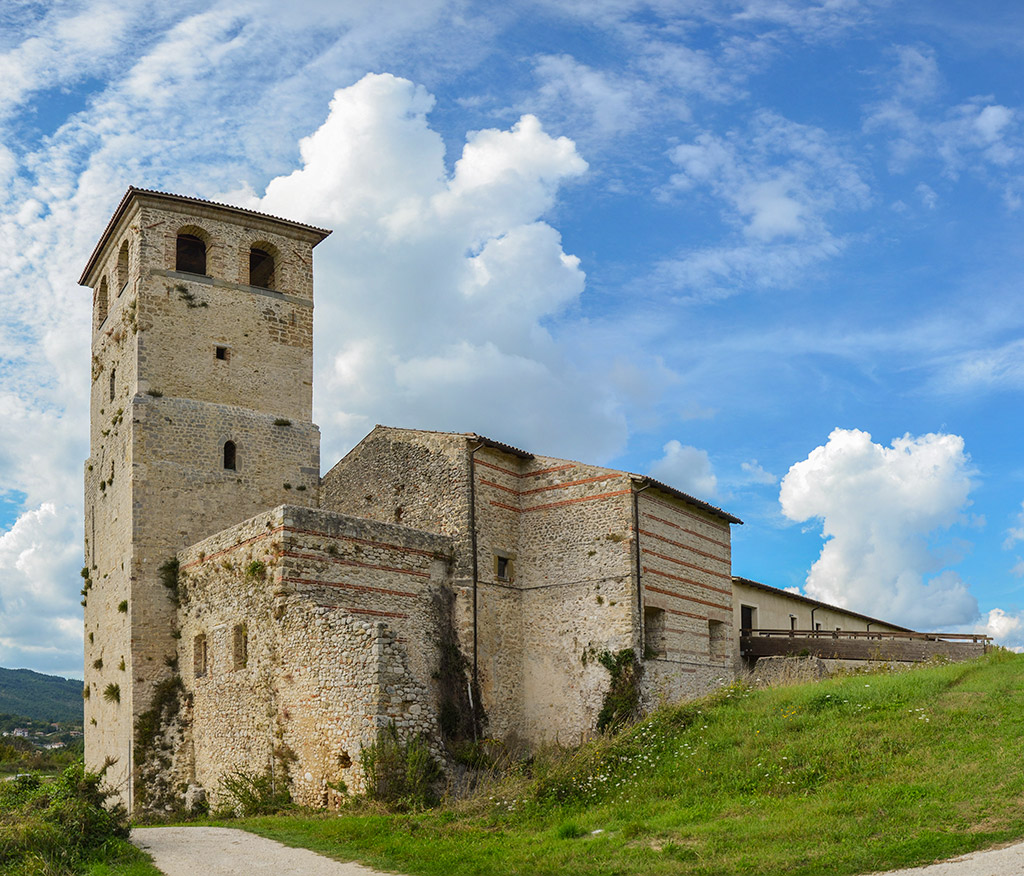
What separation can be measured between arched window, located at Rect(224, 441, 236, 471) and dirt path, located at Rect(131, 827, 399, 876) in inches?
496

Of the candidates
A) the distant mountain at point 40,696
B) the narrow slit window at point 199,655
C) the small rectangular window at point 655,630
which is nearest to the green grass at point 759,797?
the small rectangular window at point 655,630

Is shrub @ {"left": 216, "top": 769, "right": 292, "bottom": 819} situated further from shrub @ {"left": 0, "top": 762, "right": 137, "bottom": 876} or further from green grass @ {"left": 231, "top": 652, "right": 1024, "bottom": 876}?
shrub @ {"left": 0, "top": 762, "right": 137, "bottom": 876}

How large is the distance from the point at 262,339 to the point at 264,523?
345 inches

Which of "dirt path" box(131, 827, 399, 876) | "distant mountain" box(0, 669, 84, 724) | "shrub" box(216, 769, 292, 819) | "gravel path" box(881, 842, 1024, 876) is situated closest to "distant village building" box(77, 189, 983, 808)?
"shrub" box(216, 769, 292, 819)

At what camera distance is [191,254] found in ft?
98.3

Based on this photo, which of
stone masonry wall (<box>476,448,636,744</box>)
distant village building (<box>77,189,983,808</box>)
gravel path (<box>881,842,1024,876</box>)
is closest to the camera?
gravel path (<box>881,842,1024,876</box>)

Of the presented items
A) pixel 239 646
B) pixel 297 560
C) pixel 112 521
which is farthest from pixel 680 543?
pixel 112 521

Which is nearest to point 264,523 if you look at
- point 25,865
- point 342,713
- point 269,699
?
point 269,699

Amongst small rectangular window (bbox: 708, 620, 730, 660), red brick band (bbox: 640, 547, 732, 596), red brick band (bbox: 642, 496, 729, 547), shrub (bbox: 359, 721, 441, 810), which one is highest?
red brick band (bbox: 642, 496, 729, 547)

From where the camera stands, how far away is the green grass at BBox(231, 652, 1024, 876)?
11.3 metres

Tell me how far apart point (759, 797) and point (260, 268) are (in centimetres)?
2343

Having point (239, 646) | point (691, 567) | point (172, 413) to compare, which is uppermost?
point (172, 413)

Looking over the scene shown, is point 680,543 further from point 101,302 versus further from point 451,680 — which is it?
point 101,302

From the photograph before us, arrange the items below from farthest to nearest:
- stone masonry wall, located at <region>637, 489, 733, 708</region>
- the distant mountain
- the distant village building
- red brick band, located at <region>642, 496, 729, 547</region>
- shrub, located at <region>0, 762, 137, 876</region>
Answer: the distant mountain
red brick band, located at <region>642, 496, 729, 547</region>
stone masonry wall, located at <region>637, 489, 733, 708</region>
the distant village building
shrub, located at <region>0, 762, 137, 876</region>
